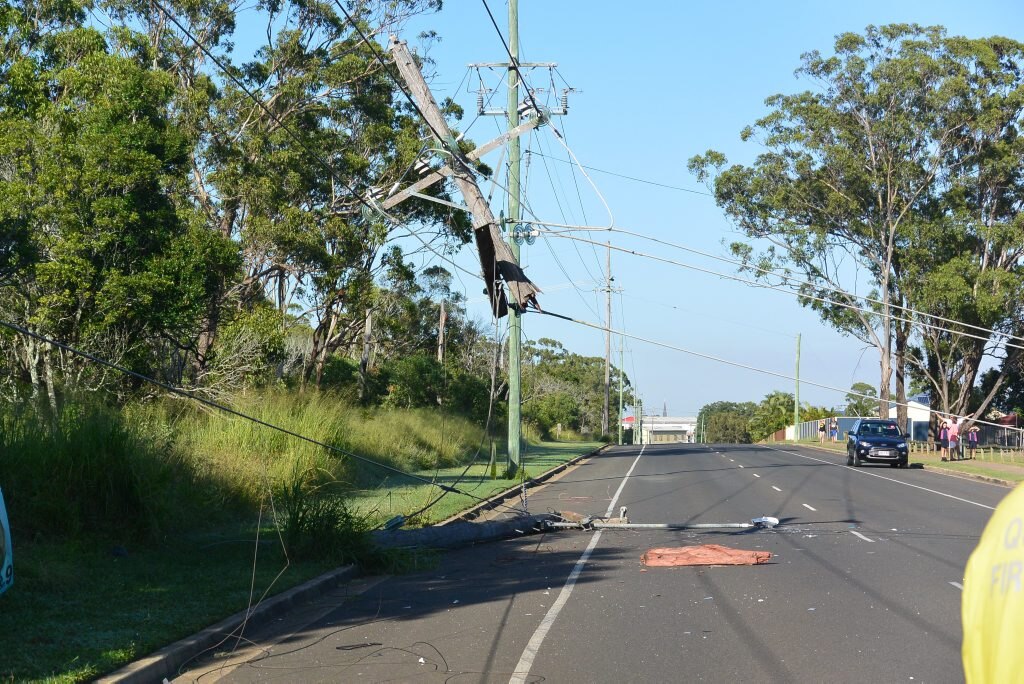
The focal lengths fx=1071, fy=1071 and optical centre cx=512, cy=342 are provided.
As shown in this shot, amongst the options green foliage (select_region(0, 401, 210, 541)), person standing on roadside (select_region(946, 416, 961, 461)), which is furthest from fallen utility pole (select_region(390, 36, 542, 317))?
person standing on roadside (select_region(946, 416, 961, 461))

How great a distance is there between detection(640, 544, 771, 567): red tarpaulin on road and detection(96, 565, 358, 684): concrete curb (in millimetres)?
3938

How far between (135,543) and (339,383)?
24.0 m

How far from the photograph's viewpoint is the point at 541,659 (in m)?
8.09

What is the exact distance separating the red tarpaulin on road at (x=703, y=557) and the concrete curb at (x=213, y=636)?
3938 millimetres

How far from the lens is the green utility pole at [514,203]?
2542 cm

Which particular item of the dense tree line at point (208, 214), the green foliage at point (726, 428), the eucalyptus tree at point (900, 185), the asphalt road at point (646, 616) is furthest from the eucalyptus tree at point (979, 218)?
the green foliage at point (726, 428)

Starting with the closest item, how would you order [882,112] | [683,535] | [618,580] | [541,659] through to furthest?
[541,659] → [618,580] → [683,535] → [882,112]

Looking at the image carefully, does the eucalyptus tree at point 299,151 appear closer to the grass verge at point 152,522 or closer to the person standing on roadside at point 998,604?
the grass verge at point 152,522

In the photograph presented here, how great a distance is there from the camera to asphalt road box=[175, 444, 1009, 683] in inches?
306

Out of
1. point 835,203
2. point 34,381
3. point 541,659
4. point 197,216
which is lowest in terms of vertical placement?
point 541,659

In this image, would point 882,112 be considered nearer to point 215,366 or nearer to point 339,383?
point 339,383

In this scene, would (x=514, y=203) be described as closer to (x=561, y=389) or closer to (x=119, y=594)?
(x=119, y=594)

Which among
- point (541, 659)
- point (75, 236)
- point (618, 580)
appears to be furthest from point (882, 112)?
point (541, 659)

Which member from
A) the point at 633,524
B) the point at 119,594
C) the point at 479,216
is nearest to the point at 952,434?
the point at 633,524
